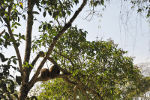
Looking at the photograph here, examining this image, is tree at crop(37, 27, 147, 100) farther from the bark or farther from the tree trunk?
the tree trunk

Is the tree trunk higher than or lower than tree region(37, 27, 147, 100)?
lower

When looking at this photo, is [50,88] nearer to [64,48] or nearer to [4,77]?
[64,48]

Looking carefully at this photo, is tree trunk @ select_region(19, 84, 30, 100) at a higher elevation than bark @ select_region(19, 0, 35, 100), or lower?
lower

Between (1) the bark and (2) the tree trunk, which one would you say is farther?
(2) the tree trunk

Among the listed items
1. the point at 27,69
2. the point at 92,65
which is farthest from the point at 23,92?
the point at 92,65

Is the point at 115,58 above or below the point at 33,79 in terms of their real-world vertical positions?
above

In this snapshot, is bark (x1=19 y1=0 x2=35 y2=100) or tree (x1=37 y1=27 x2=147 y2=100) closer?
bark (x1=19 y1=0 x2=35 y2=100)

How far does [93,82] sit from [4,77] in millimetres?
2709

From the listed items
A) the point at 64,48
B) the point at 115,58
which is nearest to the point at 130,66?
the point at 115,58

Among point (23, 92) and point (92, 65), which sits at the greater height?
point (92, 65)

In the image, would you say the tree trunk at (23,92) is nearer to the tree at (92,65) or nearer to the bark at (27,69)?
the bark at (27,69)

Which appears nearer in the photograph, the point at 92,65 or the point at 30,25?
the point at 30,25

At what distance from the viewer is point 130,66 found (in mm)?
4543

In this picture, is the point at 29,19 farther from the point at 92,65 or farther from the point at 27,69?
the point at 92,65
